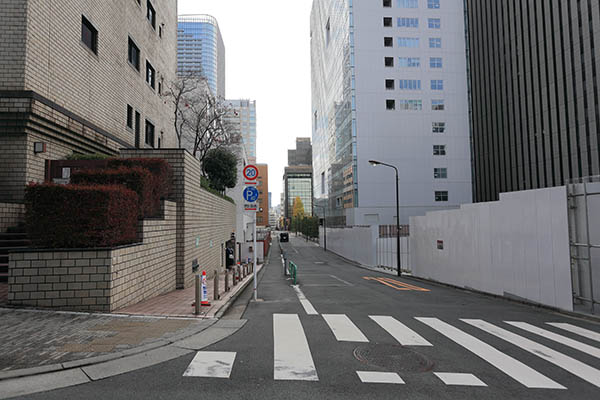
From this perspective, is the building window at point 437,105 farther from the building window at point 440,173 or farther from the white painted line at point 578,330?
the white painted line at point 578,330

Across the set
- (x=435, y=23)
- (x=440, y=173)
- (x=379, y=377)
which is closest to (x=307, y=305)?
(x=379, y=377)

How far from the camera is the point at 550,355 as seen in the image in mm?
6164

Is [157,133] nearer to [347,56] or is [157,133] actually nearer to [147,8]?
[147,8]

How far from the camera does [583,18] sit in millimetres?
41656

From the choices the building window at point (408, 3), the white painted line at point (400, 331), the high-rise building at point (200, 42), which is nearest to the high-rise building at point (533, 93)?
the building window at point (408, 3)

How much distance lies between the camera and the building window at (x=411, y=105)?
2388 inches

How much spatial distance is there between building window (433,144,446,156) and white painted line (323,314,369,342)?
5744cm

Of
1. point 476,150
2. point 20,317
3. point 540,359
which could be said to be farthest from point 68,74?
point 476,150

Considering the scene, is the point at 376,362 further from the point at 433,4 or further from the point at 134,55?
the point at 433,4

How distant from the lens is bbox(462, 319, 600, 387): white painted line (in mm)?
Result: 5320

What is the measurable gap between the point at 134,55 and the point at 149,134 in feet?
16.7

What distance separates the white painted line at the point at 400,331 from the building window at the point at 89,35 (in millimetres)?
16154

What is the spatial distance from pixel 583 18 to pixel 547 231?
45277 mm

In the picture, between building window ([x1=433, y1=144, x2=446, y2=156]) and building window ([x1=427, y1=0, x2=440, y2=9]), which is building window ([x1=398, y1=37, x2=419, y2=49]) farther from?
building window ([x1=433, y1=144, x2=446, y2=156])
